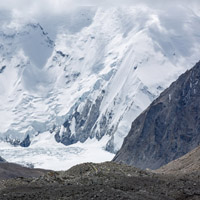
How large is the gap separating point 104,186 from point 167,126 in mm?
146694

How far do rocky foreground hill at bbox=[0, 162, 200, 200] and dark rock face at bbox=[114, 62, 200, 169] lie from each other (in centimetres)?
13156

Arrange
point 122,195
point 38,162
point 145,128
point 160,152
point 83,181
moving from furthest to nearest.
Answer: point 38,162 → point 145,128 → point 160,152 → point 83,181 → point 122,195

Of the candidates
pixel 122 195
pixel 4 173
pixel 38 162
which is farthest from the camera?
pixel 38 162

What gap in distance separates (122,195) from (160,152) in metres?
140

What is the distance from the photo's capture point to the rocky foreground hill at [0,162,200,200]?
877 inches

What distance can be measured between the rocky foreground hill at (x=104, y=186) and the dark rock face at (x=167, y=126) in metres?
132

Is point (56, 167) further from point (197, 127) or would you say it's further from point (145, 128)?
point (197, 127)

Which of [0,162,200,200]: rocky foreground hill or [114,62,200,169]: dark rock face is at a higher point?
[114,62,200,169]: dark rock face

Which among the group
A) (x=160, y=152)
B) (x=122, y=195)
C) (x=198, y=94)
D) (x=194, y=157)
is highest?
(x=198, y=94)

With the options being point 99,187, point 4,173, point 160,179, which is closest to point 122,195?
point 99,187

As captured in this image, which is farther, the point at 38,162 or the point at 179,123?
the point at 38,162

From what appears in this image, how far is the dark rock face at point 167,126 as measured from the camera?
160000 millimetres

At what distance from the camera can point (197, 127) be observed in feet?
528

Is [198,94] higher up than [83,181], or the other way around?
[198,94]
